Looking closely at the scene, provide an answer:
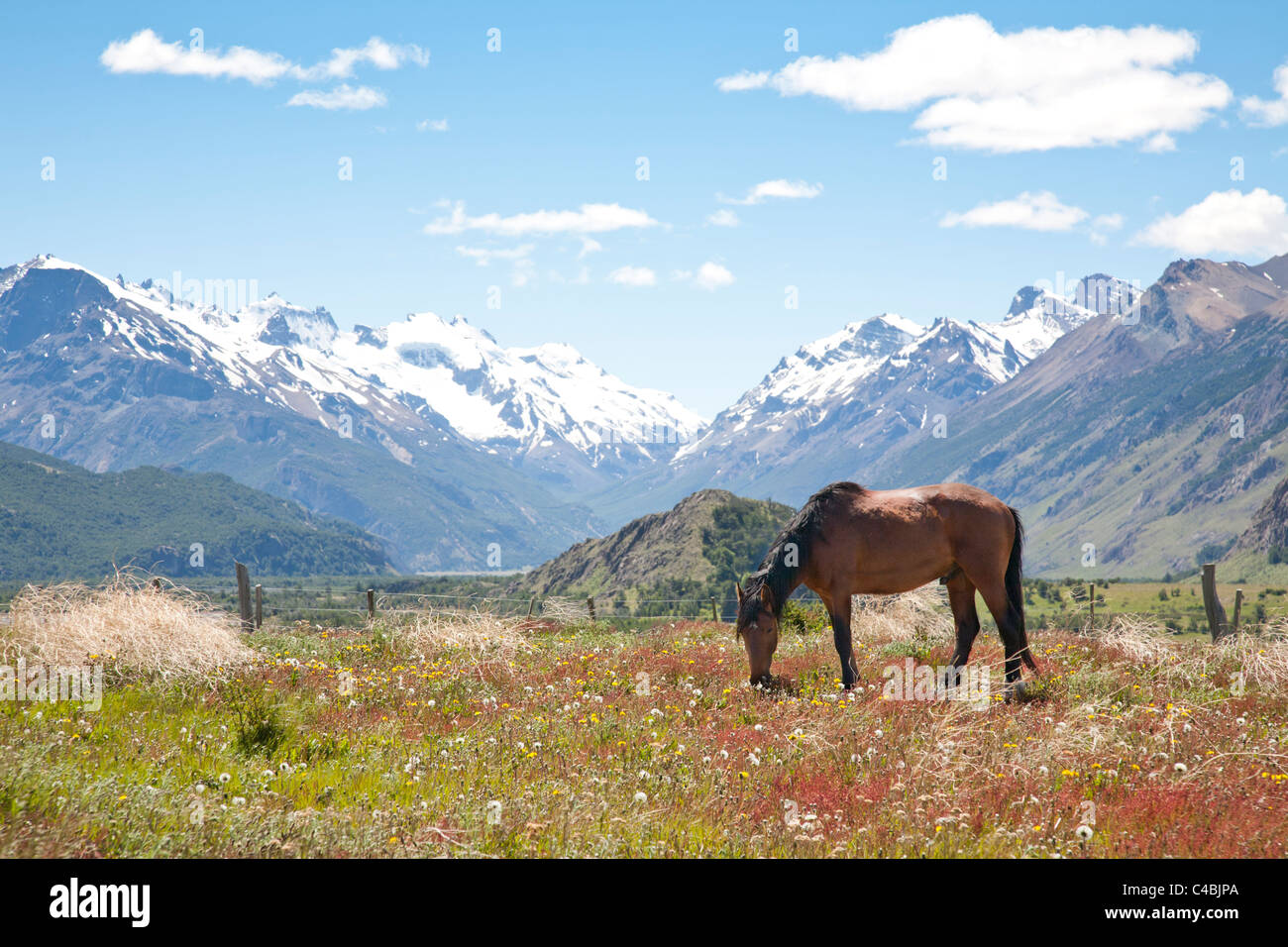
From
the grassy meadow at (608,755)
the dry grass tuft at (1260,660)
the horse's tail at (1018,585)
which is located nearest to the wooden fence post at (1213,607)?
the dry grass tuft at (1260,660)

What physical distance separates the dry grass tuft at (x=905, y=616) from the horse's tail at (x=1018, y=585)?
20.7 ft

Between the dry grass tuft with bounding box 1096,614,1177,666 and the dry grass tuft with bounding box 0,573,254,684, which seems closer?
Answer: the dry grass tuft with bounding box 0,573,254,684

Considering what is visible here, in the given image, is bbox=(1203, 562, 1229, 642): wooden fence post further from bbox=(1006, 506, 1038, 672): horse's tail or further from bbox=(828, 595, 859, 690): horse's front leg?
bbox=(828, 595, 859, 690): horse's front leg

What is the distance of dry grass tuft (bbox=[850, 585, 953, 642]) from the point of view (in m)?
22.2

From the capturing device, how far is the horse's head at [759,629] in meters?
13.7

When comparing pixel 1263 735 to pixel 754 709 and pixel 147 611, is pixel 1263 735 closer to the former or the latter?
pixel 754 709

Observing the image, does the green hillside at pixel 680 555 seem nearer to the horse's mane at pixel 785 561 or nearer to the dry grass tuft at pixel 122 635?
the dry grass tuft at pixel 122 635

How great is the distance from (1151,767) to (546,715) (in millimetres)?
6594

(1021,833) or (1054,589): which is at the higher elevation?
(1021,833)

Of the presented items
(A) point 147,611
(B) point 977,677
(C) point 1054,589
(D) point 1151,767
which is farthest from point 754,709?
(C) point 1054,589

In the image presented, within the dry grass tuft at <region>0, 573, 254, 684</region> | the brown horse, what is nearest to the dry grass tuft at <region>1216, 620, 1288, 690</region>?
the brown horse

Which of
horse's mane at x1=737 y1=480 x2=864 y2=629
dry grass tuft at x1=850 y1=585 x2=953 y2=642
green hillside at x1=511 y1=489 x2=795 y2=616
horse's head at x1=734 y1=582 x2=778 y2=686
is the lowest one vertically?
green hillside at x1=511 y1=489 x2=795 y2=616

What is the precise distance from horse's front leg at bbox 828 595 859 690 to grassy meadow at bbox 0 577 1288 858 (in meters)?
0.45
